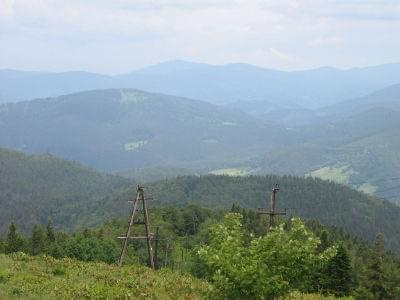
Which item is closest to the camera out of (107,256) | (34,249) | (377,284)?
(377,284)

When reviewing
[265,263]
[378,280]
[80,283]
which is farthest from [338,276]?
[265,263]

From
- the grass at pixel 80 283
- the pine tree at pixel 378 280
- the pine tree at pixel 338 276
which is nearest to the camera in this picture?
the grass at pixel 80 283

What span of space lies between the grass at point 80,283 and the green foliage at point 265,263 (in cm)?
147

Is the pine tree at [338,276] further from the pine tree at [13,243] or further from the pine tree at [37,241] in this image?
the pine tree at [13,243]

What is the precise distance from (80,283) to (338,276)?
25.4m

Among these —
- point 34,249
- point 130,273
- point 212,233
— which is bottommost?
point 34,249

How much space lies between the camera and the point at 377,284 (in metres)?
36.2

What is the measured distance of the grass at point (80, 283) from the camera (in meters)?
17.0

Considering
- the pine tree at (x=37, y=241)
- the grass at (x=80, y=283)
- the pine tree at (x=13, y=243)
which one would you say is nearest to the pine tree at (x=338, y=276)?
the grass at (x=80, y=283)

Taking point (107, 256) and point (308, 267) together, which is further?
point (107, 256)

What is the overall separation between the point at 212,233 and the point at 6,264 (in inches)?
436

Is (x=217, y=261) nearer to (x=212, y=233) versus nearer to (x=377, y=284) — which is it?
(x=212, y=233)

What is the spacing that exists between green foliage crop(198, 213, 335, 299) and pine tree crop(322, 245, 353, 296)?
2586 cm

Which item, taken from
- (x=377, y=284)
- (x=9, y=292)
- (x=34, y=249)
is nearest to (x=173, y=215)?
(x=34, y=249)
